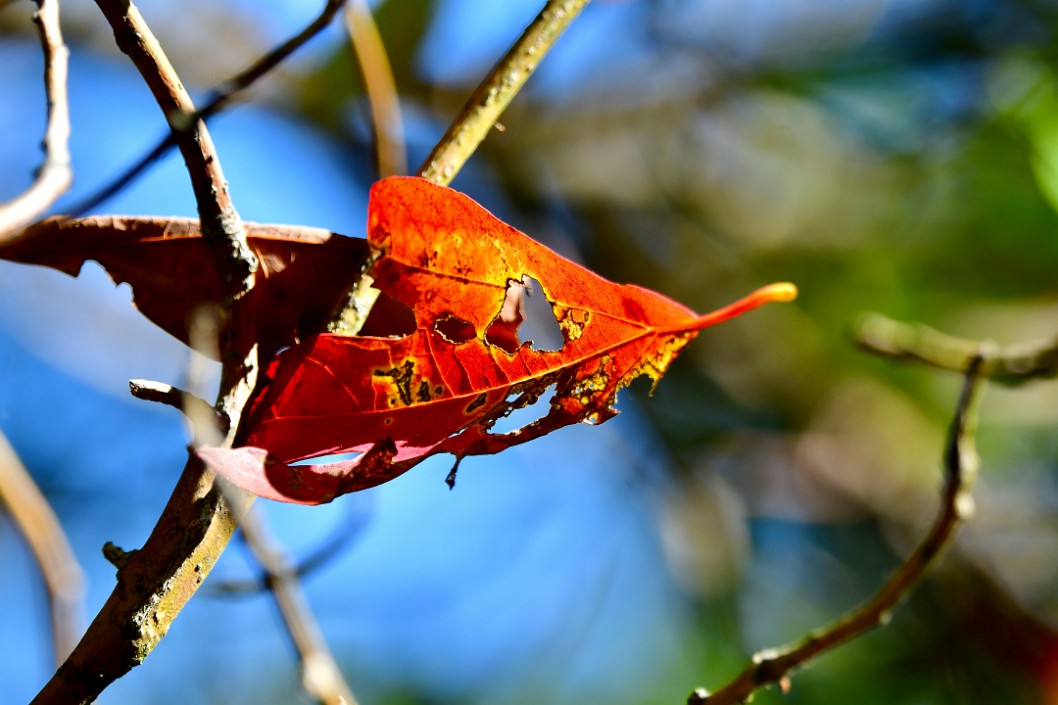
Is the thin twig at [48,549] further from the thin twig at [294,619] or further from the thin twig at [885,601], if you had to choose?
the thin twig at [885,601]

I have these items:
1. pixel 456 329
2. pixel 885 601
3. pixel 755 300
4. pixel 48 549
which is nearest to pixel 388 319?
pixel 456 329

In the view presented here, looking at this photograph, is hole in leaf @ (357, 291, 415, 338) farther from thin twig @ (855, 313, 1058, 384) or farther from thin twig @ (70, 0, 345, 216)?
thin twig @ (855, 313, 1058, 384)

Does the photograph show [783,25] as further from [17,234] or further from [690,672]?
[17,234]

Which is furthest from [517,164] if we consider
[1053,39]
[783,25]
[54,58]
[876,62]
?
[54,58]

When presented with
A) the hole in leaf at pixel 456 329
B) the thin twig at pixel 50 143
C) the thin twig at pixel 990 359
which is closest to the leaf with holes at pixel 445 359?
the hole in leaf at pixel 456 329

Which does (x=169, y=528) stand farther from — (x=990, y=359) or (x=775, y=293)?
(x=990, y=359)
